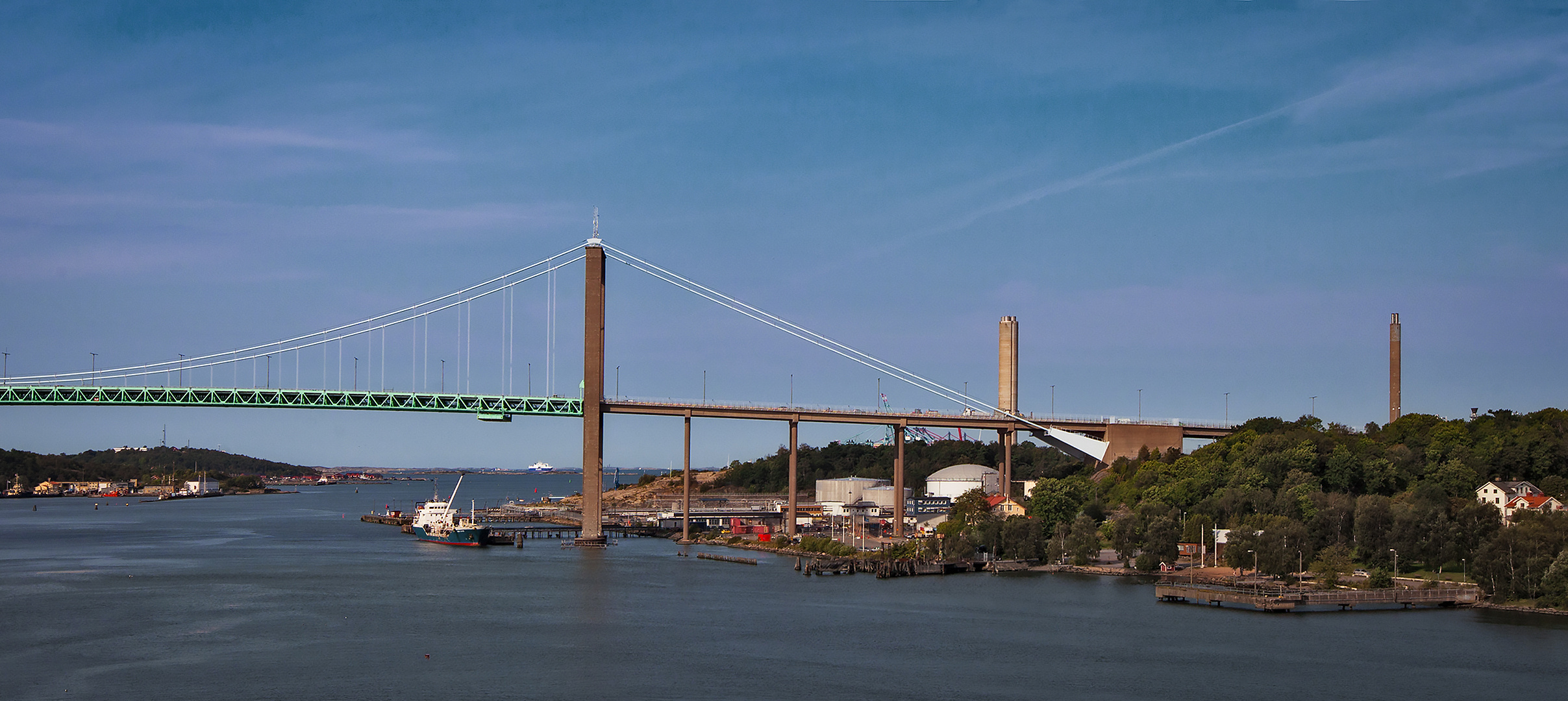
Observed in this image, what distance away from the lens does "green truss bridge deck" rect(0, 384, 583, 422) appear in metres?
69.4

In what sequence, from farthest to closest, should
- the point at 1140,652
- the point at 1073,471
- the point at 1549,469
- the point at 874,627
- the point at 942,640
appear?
1. the point at 1073,471
2. the point at 1549,469
3. the point at 874,627
4. the point at 942,640
5. the point at 1140,652

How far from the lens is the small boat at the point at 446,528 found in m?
74.8

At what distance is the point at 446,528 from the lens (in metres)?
77.7

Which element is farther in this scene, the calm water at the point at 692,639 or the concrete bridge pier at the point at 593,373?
the concrete bridge pier at the point at 593,373

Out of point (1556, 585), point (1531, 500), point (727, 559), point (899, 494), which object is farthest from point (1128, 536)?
point (899, 494)

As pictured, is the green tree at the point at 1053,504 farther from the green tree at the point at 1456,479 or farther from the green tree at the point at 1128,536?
the green tree at the point at 1456,479

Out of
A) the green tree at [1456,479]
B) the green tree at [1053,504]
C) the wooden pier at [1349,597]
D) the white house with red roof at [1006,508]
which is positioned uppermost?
the green tree at [1456,479]

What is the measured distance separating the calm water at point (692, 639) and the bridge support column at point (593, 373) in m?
12.3

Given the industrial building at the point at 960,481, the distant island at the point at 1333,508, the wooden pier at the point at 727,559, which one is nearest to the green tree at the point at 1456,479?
the distant island at the point at 1333,508

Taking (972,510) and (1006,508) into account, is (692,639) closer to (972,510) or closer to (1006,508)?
(972,510)

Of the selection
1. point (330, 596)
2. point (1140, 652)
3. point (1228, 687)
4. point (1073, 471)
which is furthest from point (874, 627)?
point (1073, 471)

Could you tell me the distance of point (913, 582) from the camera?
5466 centimetres

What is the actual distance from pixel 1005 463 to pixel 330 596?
4451cm

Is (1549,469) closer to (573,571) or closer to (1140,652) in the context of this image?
(1140,652)
